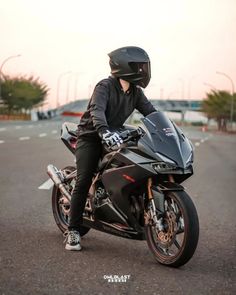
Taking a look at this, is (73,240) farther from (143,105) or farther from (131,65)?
(131,65)

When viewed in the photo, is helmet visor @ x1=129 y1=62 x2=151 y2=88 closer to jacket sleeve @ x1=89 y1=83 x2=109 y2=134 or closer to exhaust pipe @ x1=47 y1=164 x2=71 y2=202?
jacket sleeve @ x1=89 y1=83 x2=109 y2=134

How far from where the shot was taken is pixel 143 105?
17.9ft

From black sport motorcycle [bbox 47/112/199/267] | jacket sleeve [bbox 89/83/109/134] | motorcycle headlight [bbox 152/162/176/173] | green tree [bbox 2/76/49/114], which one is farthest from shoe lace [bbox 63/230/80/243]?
green tree [bbox 2/76/49/114]

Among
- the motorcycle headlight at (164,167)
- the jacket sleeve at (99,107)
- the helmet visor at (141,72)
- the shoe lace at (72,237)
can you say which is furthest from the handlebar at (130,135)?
the shoe lace at (72,237)

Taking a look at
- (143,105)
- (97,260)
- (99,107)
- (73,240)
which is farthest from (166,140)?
(73,240)

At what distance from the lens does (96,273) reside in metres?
4.44

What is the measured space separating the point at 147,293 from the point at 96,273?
22.4 inches

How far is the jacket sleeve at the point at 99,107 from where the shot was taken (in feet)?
16.2

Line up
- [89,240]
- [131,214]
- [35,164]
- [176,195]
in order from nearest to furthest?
[176,195], [131,214], [89,240], [35,164]

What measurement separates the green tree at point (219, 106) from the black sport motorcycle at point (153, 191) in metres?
108

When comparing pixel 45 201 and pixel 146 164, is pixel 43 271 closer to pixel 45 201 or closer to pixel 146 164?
pixel 146 164

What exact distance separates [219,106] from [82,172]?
384 ft

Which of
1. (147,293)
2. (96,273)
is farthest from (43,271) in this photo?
(147,293)

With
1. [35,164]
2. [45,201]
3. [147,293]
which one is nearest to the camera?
[147,293]
